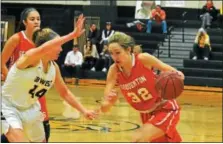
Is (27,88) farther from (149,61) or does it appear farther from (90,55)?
(90,55)

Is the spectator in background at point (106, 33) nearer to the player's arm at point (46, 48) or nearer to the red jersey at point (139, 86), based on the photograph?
the red jersey at point (139, 86)

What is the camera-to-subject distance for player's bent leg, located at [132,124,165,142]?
542 cm

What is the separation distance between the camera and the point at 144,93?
218 inches

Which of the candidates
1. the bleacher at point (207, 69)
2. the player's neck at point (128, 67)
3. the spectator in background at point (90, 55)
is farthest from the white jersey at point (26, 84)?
the spectator in background at point (90, 55)

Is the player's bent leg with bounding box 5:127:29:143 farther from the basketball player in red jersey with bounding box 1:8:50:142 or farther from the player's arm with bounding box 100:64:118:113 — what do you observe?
the basketball player in red jersey with bounding box 1:8:50:142

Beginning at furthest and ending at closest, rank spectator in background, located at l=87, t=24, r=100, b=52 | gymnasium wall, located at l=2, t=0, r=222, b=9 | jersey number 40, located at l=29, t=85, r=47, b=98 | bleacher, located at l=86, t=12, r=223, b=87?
gymnasium wall, located at l=2, t=0, r=222, b=9, spectator in background, located at l=87, t=24, r=100, b=52, bleacher, located at l=86, t=12, r=223, b=87, jersey number 40, located at l=29, t=85, r=47, b=98

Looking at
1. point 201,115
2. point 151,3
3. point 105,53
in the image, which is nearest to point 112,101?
point 201,115

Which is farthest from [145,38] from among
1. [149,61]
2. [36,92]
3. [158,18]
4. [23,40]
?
[36,92]

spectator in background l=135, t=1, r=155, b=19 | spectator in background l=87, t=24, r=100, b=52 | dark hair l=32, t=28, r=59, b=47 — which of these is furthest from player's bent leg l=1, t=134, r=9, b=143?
spectator in background l=135, t=1, r=155, b=19

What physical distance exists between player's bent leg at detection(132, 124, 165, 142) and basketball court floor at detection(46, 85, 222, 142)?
351 centimetres

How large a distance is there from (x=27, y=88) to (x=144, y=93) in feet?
3.88

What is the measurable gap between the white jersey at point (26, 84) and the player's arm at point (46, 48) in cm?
9

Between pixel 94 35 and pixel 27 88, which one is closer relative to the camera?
pixel 27 88

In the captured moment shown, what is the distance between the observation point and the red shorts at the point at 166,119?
5531 mm
